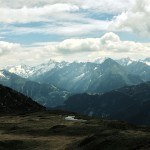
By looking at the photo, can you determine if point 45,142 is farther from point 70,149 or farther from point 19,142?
point 70,149

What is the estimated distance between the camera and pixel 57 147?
252 feet

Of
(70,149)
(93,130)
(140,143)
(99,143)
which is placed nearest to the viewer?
(140,143)

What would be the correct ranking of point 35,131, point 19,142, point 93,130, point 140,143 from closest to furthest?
point 140,143, point 19,142, point 93,130, point 35,131

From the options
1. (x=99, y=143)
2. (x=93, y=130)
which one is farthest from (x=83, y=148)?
(x=93, y=130)

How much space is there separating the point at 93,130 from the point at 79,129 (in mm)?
5450

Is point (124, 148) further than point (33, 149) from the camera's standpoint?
No

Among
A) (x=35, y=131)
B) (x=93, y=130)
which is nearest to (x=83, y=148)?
(x=93, y=130)

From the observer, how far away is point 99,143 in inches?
2616

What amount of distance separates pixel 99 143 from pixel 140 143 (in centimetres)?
898

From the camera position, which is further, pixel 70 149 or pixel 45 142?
pixel 45 142

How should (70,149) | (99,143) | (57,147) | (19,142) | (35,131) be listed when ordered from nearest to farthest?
1. (99,143)
2. (70,149)
3. (57,147)
4. (19,142)
5. (35,131)

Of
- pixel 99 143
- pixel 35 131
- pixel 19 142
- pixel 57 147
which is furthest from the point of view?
pixel 35 131

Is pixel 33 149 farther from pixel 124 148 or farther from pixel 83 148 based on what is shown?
pixel 124 148

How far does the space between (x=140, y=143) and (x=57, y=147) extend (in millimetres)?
22586
